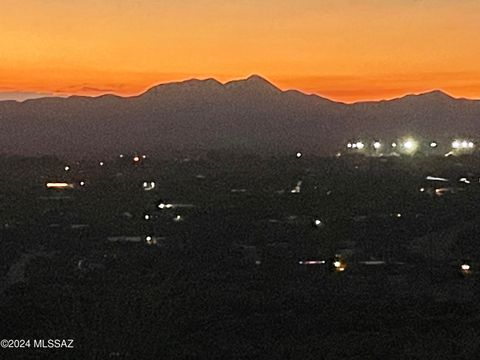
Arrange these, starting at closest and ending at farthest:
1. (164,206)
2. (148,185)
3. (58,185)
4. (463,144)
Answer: (164,206) → (148,185) → (58,185) → (463,144)

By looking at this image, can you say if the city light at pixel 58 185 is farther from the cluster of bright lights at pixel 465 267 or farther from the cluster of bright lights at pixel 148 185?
the cluster of bright lights at pixel 465 267

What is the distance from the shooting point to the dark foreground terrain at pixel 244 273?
2716 cm

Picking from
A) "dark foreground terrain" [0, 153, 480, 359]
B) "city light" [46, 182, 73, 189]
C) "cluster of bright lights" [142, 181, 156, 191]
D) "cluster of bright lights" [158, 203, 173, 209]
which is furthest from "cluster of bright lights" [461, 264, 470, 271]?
"city light" [46, 182, 73, 189]

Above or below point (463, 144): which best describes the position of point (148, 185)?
above

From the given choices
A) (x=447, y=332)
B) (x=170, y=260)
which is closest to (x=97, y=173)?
(x=170, y=260)

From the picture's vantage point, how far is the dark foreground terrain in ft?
89.1

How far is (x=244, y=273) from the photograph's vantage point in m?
40.9

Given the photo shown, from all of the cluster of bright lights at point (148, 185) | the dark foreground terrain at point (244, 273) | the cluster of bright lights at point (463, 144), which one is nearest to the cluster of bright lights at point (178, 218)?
the dark foreground terrain at point (244, 273)

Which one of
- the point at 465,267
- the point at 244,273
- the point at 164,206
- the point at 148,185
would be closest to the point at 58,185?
the point at 148,185

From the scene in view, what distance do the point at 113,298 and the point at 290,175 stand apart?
287 feet

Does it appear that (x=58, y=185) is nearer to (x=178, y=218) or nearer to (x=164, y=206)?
(x=164, y=206)

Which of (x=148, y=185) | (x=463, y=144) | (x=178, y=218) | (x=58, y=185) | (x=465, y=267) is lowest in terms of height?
(x=463, y=144)

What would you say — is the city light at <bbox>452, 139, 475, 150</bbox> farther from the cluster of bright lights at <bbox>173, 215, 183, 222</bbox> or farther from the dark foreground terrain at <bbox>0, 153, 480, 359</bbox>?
the cluster of bright lights at <bbox>173, 215, 183, 222</bbox>

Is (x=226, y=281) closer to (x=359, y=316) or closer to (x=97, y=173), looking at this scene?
(x=359, y=316)
